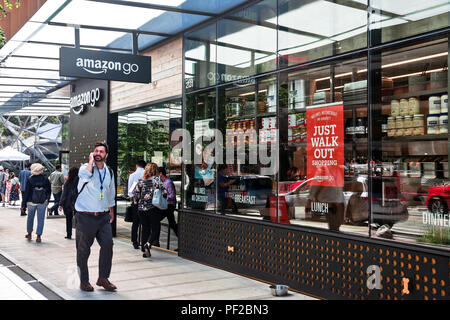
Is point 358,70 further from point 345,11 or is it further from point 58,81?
point 58,81

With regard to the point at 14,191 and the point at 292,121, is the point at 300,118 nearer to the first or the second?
the point at 292,121

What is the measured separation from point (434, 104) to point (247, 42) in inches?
134

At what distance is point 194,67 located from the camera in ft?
30.5

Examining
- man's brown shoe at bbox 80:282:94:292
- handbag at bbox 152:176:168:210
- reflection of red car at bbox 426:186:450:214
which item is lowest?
man's brown shoe at bbox 80:282:94:292

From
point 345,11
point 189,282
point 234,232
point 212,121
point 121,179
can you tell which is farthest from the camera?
point 121,179

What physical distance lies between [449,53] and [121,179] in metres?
9.57

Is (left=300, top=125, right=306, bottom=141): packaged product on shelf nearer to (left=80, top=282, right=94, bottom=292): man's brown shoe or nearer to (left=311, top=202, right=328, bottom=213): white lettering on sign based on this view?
(left=311, top=202, right=328, bottom=213): white lettering on sign

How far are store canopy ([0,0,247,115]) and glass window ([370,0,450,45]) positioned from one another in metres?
2.64

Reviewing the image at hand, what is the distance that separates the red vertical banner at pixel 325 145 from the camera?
6.25 m

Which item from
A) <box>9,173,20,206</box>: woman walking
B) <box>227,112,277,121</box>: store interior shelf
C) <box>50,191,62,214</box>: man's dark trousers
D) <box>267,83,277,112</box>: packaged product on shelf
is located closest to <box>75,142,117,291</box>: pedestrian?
<box>227,112,277,121</box>: store interior shelf

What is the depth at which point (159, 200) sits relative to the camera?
30.5 feet

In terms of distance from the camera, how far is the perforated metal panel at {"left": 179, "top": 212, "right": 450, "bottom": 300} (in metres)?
4.98

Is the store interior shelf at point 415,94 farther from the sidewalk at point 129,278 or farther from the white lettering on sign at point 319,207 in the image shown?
the sidewalk at point 129,278

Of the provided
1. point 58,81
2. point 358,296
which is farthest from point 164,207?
point 58,81
